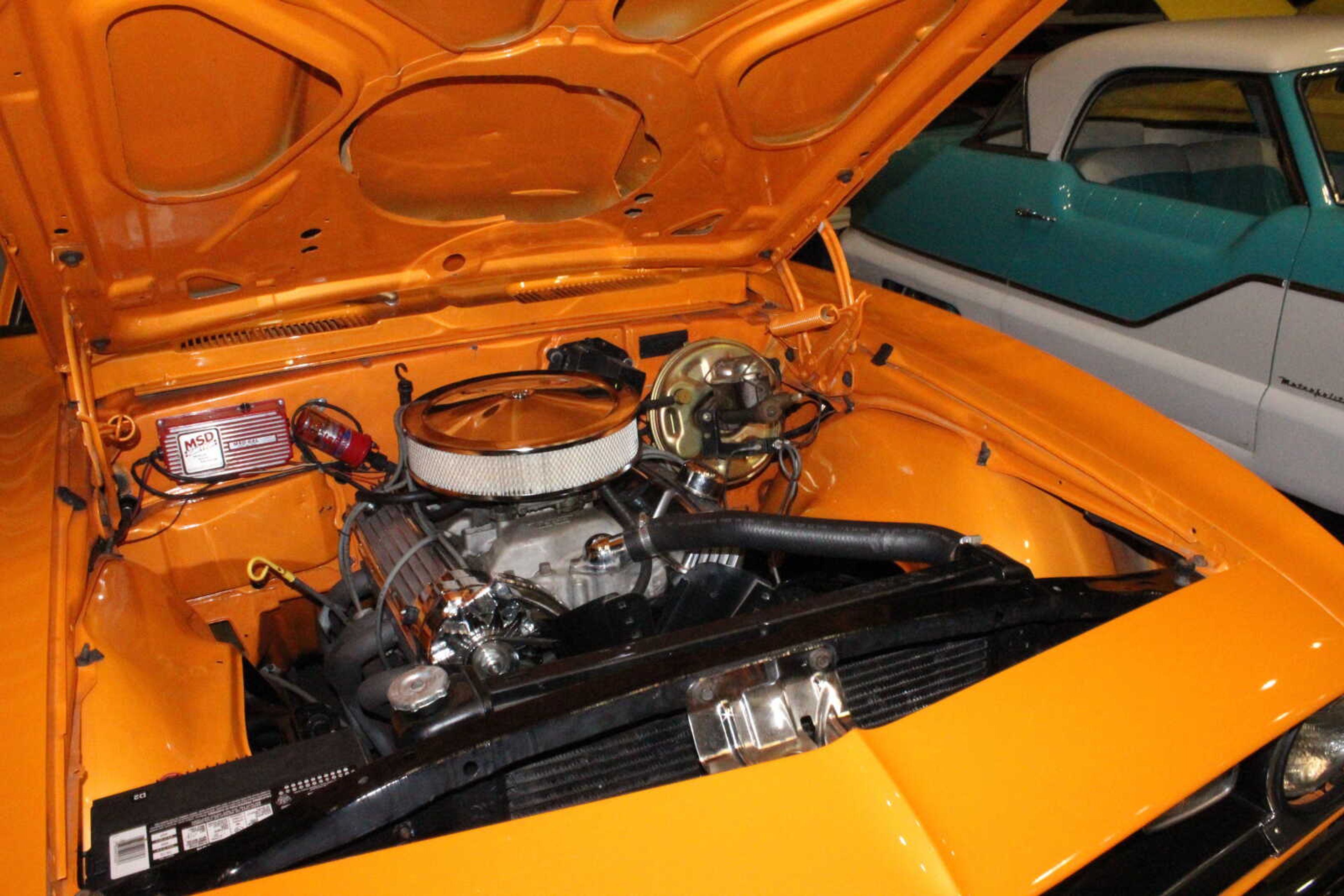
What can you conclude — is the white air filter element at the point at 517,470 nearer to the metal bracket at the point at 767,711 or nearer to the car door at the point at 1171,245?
the metal bracket at the point at 767,711

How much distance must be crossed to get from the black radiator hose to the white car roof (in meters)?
2.35

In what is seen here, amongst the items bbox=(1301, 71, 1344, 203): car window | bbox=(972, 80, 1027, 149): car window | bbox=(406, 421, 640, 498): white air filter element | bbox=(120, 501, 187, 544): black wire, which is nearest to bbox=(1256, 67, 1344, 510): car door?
bbox=(1301, 71, 1344, 203): car window

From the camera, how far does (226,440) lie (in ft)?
5.47

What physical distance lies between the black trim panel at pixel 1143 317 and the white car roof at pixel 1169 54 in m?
0.48

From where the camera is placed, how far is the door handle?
11.3 ft

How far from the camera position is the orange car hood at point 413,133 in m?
1.18

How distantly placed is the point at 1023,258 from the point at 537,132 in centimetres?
253

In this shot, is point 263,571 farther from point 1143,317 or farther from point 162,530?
point 1143,317

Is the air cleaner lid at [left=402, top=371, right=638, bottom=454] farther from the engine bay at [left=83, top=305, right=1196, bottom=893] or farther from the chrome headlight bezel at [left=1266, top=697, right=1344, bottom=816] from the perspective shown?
the chrome headlight bezel at [left=1266, top=697, right=1344, bottom=816]

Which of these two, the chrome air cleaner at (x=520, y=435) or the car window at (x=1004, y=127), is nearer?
the chrome air cleaner at (x=520, y=435)

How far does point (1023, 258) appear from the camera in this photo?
357 cm

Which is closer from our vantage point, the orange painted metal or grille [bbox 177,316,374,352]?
the orange painted metal

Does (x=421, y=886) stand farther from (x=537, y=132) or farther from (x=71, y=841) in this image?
(x=537, y=132)

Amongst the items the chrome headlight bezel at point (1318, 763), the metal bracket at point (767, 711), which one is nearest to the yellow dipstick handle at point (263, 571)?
the metal bracket at point (767, 711)
